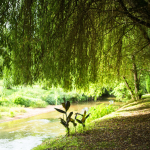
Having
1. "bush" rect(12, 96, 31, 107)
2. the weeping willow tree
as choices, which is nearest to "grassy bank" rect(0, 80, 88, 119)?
"bush" rect(12, 96, 31, 107)

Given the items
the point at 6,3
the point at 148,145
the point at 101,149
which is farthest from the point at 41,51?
the point at 148,145

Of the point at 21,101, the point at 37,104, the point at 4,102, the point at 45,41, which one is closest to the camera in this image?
the point at 45,41

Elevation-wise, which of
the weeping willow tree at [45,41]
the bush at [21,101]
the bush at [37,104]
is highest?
the weeping willow tree at [45,41]

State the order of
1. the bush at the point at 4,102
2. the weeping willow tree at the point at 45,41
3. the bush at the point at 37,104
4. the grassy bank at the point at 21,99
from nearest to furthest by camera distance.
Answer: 1. the weeping willow tree at the point at 45,41
2. the grassy bank at the point at 21,99
3. the bush at the point at 4,102
4. the bush at the point at 37,104

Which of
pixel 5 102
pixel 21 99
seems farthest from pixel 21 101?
pixel 5 102

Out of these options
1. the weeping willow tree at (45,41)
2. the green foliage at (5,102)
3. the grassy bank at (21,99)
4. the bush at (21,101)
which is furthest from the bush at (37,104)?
the weeping willow tree at (45,41)

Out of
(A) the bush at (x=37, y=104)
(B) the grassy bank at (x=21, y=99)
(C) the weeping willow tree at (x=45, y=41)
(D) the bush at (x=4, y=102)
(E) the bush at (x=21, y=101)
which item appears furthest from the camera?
(A) the bush at (x=37, y=104)

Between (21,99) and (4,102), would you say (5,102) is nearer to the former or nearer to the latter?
(4,102)

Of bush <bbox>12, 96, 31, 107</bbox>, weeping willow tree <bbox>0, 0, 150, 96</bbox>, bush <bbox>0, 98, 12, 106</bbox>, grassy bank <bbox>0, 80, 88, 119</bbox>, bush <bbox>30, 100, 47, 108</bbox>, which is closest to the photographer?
weeping willow tree <bbox>0, 0, 150, 96</bbox>

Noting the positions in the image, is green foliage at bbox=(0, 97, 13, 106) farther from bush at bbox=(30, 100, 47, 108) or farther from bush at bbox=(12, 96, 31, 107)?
bush at bbox=(30, 100, 47, 108)

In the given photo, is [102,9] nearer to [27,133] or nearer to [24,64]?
[24,64]

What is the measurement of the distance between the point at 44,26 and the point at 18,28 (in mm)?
312

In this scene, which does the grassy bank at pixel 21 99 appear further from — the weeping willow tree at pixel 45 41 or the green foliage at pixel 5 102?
the weeping willow tree at pixel 45 41

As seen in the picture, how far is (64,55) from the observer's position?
2133 millimetres
